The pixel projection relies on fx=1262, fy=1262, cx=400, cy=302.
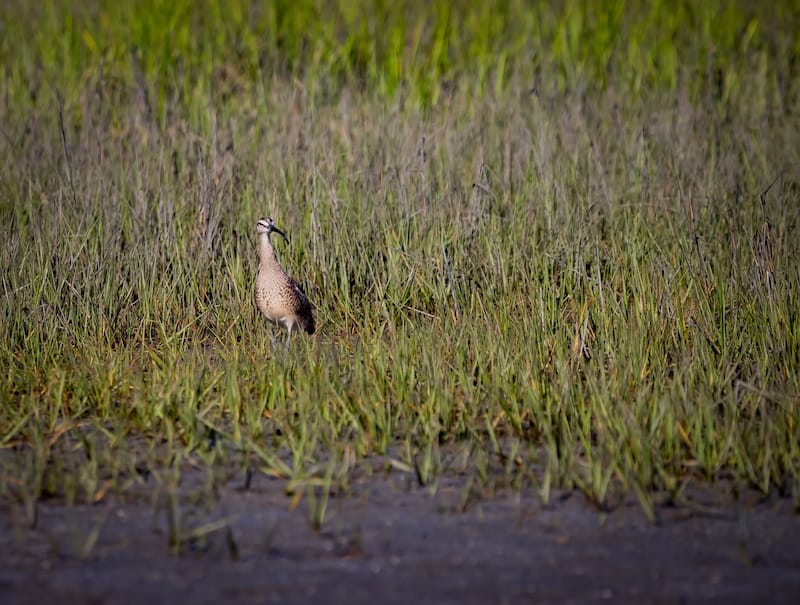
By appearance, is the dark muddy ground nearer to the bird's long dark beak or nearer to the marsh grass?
the marsh grass

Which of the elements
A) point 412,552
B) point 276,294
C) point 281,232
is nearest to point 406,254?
point 281,232

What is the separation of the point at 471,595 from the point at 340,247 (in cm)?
331

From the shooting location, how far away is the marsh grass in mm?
4414

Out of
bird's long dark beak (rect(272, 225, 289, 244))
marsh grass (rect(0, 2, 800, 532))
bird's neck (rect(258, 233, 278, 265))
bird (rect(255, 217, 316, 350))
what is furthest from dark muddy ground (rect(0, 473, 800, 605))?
bird's long dark beak (rect(272, 225, 289, 244))

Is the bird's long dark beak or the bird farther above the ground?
the bird's long dark beak

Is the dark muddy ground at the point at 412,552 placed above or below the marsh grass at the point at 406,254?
below

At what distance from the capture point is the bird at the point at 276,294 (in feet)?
19.0

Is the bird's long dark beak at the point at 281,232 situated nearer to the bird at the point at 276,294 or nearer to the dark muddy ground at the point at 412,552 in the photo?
the bird at the point at 276,294

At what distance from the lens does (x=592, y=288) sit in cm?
591

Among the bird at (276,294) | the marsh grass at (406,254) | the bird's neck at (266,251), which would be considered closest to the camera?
the marsh grass at (406,254)

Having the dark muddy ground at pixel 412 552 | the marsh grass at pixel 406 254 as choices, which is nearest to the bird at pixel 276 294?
the marsh grass at pixel 406 254

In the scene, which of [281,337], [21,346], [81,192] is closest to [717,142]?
[281,337]

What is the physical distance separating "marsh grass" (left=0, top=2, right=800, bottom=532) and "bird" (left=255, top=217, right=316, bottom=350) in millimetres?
138

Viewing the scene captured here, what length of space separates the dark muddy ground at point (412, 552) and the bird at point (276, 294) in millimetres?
1723
